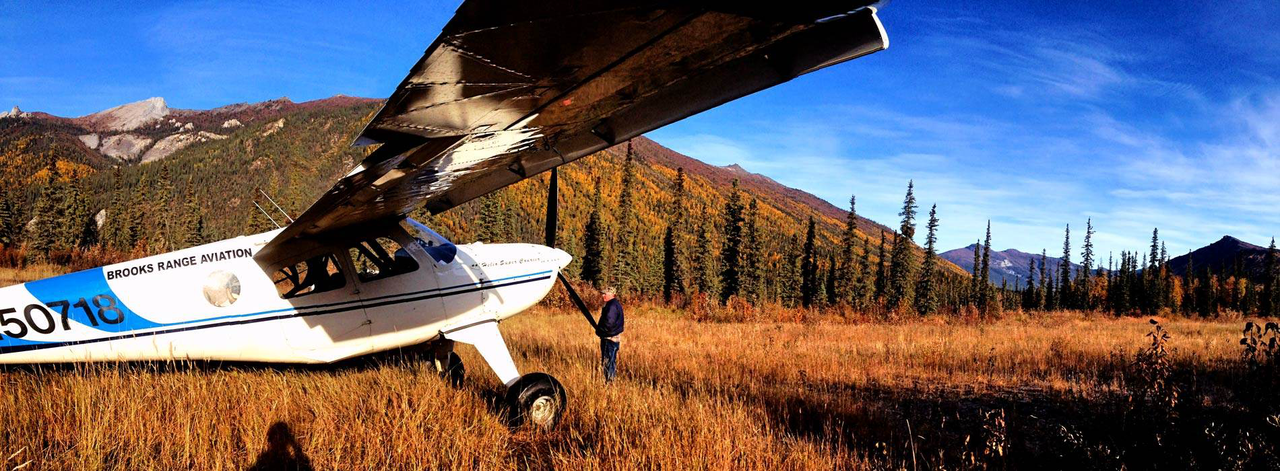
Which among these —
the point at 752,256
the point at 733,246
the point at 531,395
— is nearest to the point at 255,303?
the point at 531,395

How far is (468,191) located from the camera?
20.5ft

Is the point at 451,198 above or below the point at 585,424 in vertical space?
above

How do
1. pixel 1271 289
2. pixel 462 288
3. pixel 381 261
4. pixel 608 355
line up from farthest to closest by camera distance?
pixel 1271 289, pixel 608 355, pixel 462 288, pixel 381 261

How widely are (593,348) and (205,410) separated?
6.52m

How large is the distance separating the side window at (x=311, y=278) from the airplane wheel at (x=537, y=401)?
82.1 inches

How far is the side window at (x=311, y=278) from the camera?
19.3 ft

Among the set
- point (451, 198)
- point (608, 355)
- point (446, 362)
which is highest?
point (451, 198)

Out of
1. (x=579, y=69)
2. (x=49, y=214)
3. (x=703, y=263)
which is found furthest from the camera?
(x=703, y=263)

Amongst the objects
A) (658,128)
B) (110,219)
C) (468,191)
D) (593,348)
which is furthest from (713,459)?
(110,219)

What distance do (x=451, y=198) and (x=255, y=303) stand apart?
2.06 m

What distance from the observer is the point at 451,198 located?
650 cm

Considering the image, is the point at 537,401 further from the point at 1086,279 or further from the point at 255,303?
the point at 1086,279

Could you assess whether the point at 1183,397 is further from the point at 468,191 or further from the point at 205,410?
the point at 205,410

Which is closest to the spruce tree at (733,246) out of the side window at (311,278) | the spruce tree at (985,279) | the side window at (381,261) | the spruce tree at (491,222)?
the spruce tree at (491,222)
